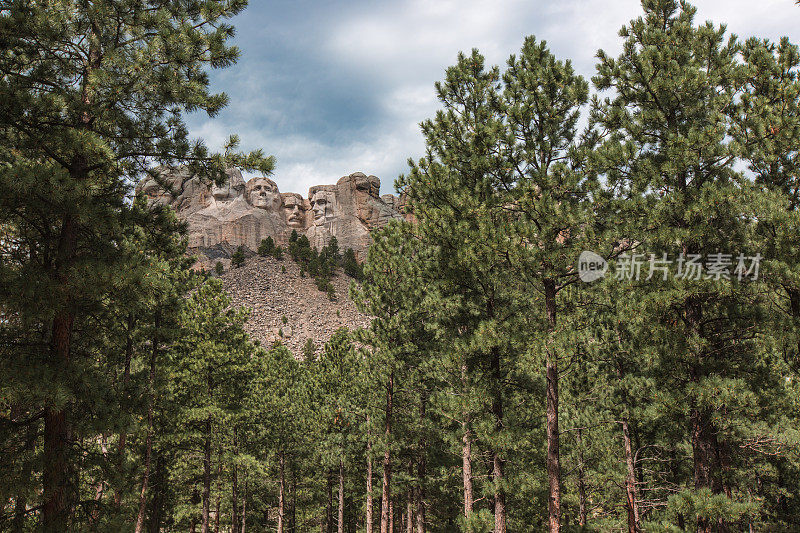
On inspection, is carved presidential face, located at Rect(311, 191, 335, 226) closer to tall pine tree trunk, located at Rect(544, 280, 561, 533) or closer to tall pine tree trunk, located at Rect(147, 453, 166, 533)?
tall pine tree trunk, located at Rect(147, 453, 166, 533)

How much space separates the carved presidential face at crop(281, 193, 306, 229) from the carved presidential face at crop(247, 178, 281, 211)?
1787 millimetres

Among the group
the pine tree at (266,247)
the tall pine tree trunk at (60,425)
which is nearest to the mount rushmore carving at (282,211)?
the pine tree at (266,247)

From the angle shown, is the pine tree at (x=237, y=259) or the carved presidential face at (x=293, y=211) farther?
the carved presidential face at (x=293, y=211)

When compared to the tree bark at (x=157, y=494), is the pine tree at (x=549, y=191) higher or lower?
higher

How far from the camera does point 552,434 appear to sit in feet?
25.3

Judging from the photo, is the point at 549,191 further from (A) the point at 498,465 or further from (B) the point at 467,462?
(B) the point at 467,462

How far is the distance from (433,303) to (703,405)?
5074 mm

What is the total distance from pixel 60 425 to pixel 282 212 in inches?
3909

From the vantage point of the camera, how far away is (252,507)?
24703 mm

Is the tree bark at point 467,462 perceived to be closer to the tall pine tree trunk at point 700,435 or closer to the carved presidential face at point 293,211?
the tall pine tree trunk at point 700,435

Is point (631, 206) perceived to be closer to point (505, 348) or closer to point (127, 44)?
point (505, 348)

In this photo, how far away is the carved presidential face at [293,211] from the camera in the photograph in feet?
333

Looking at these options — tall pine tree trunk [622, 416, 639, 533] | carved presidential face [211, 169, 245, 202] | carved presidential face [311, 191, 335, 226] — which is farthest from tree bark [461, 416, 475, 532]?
Result: carved presidential face [211, 169, 245, 202]

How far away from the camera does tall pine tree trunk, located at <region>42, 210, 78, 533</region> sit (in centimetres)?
544
